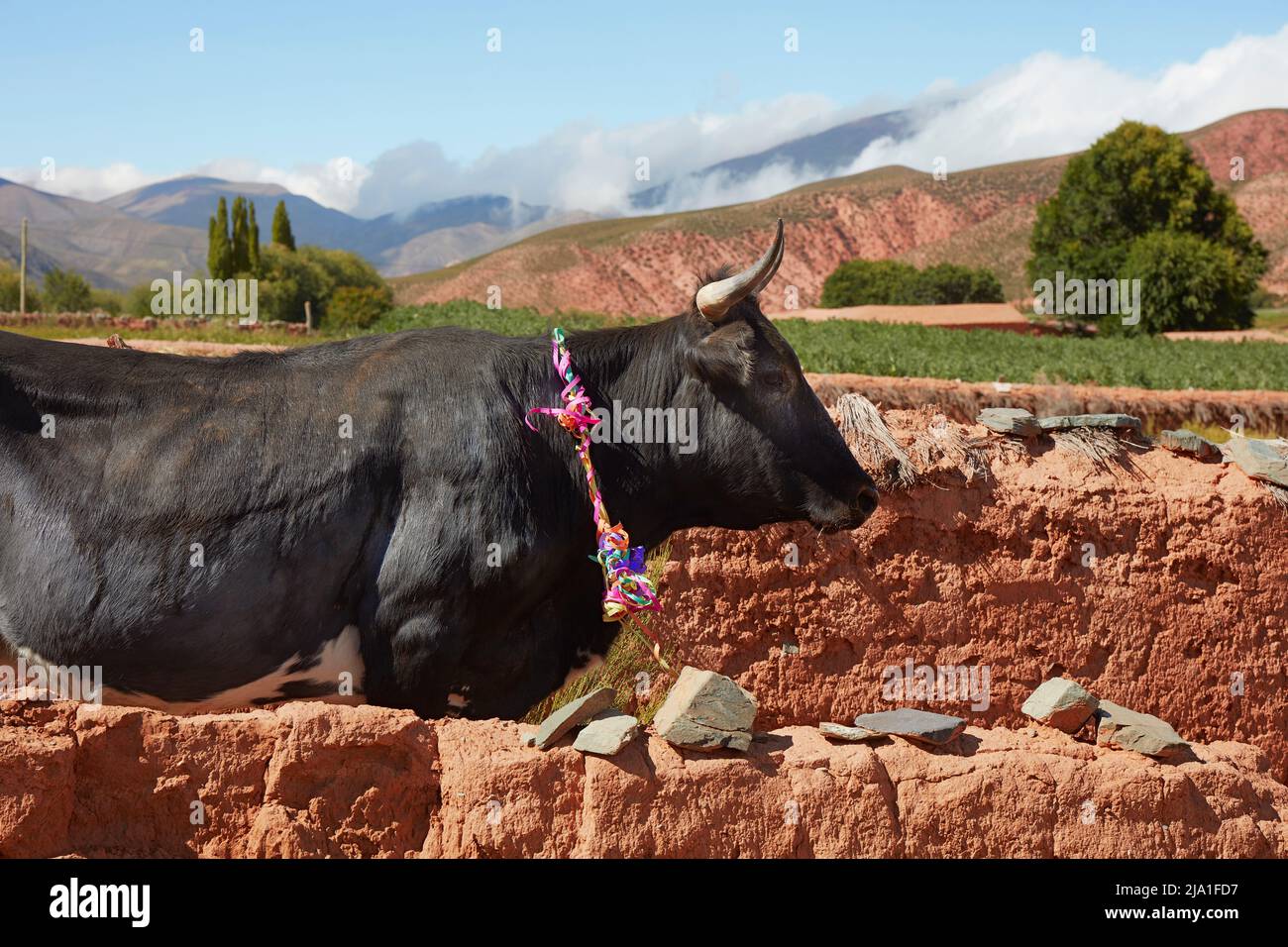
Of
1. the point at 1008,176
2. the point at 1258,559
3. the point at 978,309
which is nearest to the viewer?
the point at 1258,559

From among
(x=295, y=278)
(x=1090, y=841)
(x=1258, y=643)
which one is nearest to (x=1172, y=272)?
(x=295, y=278)

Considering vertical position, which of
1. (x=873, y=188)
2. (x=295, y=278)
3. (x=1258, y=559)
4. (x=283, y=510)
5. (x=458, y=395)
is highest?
(x=873, y=188)

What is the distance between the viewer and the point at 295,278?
74.1 metres

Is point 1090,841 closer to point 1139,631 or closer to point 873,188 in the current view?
point 1139,631

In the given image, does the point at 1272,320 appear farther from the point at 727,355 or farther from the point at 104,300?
the point at 727,355

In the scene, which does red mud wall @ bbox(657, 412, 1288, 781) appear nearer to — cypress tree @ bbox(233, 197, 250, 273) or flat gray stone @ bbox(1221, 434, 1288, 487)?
flat gray stone @ bbox(1221, 434, 1288, 487)

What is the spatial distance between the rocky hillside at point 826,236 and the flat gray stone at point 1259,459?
9233 cm

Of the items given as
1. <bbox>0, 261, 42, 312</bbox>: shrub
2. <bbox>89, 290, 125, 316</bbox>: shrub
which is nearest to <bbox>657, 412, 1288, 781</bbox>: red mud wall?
<bbox>0, 261, 42, 312</bbox>: shrub

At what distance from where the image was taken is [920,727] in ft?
16.0

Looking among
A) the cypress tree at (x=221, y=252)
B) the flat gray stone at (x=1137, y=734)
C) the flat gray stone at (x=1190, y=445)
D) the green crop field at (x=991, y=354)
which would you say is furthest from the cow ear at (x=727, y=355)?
the cypress tree at (x=221, y=252)

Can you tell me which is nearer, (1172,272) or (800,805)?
(800,805)

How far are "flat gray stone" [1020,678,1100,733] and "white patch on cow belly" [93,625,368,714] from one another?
262cm

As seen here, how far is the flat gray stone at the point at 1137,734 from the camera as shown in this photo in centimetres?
503

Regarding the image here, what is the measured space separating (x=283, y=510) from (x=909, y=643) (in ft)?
15.1
